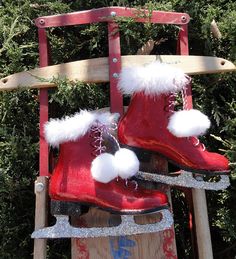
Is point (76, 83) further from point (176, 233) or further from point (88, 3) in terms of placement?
point (176, 233)

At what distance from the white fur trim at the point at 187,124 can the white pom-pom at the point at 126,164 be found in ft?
0.44

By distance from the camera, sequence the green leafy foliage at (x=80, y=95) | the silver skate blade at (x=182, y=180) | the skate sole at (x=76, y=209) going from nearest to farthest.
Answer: the skate sole at (x=76, y=209), the silver skate blade at (x=182, y=180), the green leafy foliage at (x=80, y=95)

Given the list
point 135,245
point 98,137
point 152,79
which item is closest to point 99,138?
point 98,137

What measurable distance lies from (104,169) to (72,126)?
16cm

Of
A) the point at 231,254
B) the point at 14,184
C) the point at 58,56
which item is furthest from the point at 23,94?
the point at 231,254

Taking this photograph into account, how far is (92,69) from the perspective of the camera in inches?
55.2

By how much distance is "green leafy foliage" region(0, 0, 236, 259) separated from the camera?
146cm

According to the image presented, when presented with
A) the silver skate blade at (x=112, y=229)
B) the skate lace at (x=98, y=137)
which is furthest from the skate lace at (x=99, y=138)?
the silver skate blade at (x=112, y=229)

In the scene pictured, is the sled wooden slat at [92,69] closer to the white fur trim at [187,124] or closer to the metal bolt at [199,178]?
the white fur trim at [187,124]

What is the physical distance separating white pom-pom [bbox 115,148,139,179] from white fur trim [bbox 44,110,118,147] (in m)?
0.11

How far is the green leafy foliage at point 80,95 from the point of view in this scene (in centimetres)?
146

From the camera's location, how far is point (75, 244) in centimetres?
137

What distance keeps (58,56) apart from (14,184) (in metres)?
0.44

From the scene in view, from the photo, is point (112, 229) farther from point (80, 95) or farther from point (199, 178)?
point (80, 95)
